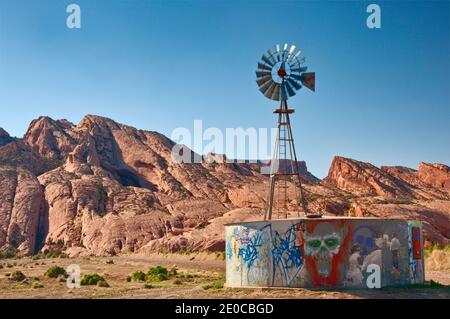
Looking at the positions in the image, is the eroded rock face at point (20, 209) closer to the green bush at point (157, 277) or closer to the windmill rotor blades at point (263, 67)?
the green bush at point (157, 277)

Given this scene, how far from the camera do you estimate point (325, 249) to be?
816 inches

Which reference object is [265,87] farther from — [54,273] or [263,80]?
[54,273]

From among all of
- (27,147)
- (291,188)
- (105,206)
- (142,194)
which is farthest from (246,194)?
(27,147)

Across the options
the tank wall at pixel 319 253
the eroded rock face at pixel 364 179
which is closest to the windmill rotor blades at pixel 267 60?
the tank wall at pixel 319 253

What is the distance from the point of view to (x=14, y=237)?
2884 inches

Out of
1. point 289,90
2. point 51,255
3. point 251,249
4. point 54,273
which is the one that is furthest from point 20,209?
point 251,249

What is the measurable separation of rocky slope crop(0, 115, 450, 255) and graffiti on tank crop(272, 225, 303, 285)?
37.8m

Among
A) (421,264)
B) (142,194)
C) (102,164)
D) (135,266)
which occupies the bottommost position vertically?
(135,266)

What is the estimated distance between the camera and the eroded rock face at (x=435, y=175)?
122725mm

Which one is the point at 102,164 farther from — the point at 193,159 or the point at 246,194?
the point at 246,194

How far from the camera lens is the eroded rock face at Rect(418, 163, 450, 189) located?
12272 cm

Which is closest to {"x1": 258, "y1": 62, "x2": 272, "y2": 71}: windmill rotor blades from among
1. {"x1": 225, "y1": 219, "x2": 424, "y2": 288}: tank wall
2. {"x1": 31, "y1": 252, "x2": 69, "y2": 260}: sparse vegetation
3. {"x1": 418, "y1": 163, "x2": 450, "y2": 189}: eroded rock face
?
{"x1": 225, "y1": 219, "x2": 424, "y2": 288}: tank wall

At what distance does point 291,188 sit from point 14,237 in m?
47.4

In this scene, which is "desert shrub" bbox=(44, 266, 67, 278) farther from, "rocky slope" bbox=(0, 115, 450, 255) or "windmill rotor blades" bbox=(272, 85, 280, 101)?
"rocky slope" bbox=(0, 115, 450, 255)
